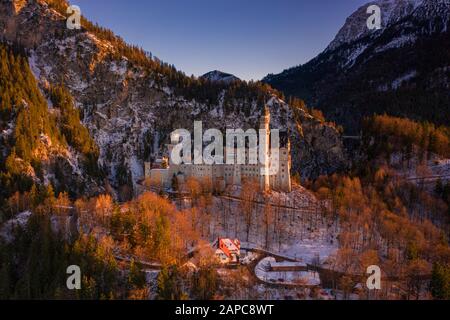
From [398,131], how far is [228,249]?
75.5 meters

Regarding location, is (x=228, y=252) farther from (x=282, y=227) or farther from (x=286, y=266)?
(x=282, y=227)

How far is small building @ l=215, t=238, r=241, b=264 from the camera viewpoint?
6059 centimetres

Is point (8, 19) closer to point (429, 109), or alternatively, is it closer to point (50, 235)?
point (50, 235)

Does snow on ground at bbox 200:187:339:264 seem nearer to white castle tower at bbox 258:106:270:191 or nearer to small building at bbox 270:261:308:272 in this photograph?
white castle tower at bbox 258:106:270:191

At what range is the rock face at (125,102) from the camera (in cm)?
12056

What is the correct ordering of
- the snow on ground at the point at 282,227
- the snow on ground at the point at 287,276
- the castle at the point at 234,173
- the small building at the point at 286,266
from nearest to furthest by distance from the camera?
1. the snow on ground at the point at 287,276
2. the small building at the point at 286,266
3. the snow on ground at the point at 282,227
4. the castle at the point at 234,173

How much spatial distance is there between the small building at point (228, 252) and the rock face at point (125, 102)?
196 feet

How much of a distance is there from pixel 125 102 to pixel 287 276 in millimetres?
86210

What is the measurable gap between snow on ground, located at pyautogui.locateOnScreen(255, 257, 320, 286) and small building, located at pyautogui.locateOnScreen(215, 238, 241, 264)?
12.2 feet

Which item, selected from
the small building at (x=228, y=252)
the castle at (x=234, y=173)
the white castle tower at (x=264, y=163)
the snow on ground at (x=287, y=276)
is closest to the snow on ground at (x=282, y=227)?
the white castle tower at (x=264, y=163)

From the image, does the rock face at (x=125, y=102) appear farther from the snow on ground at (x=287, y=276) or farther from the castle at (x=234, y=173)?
the snow on ground at (x=287, y=276)

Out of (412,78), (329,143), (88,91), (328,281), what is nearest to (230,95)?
(329,143)

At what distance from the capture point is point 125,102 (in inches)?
4983

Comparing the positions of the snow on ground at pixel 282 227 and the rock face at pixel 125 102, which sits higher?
the rock face at pixel 125 102
